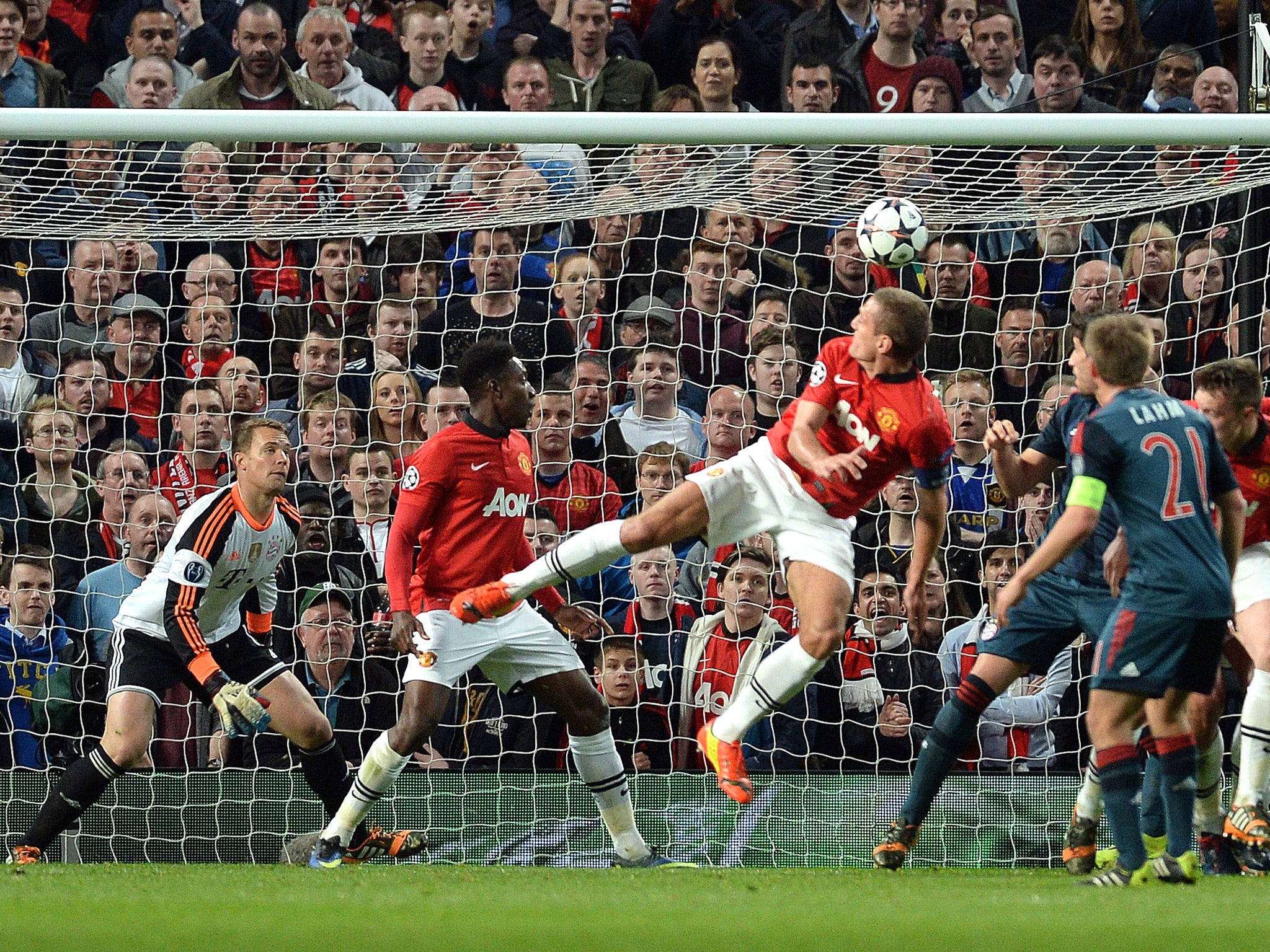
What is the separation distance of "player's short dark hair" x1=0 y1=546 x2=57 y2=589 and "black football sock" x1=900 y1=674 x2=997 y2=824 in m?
4.38

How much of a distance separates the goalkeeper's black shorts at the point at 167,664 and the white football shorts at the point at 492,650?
712 mm

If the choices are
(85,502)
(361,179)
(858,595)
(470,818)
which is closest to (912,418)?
(858,595)

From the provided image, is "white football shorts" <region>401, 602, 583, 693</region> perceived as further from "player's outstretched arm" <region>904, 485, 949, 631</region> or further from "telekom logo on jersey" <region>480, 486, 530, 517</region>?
"player's outstretched arm" <region>904, 485, 949, 631</region>

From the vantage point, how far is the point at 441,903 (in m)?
3.46

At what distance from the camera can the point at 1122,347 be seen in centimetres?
416

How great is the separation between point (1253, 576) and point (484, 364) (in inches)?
121

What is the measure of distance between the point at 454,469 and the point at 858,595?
7.64 ft

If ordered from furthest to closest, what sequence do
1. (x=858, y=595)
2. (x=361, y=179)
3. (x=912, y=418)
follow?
(x=361, y=179) < (x=858, y=595) < (x=912, y=418)

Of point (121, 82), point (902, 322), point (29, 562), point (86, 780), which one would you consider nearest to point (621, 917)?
point (902, 322)

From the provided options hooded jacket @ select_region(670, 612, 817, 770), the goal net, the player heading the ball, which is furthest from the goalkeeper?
hooded jacket @ select_region(670, 612, 817, 770)

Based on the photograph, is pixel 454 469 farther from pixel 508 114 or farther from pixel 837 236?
pixel 837 236

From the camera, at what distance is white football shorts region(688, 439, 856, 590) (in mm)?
5074

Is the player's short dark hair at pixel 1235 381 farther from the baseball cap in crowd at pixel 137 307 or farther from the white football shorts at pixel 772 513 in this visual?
the baseball cap in crowd at pixel 137 307

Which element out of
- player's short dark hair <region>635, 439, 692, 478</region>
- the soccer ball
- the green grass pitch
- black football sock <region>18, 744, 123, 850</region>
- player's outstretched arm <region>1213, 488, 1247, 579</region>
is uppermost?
the soccer ball
